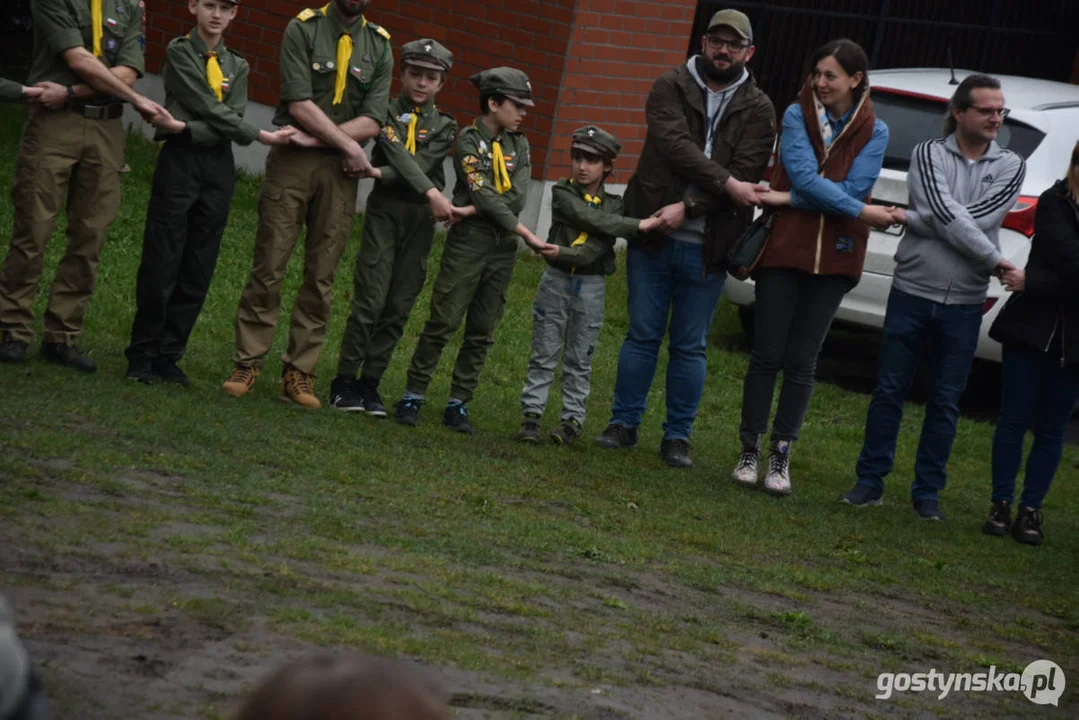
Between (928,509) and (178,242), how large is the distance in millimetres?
3888

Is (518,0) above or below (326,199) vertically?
above

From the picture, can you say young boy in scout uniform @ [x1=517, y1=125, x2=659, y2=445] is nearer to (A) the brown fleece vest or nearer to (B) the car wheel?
(A) the brown fleece vest

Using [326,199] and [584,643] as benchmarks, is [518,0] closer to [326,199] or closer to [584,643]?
[326,199]

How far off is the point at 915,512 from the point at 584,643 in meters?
3.64

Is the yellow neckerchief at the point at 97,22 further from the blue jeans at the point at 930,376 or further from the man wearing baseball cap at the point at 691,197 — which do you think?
the blue jeans at the point at 930,376

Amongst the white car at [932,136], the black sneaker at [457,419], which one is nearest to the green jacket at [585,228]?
the black sneaker at [457,419]

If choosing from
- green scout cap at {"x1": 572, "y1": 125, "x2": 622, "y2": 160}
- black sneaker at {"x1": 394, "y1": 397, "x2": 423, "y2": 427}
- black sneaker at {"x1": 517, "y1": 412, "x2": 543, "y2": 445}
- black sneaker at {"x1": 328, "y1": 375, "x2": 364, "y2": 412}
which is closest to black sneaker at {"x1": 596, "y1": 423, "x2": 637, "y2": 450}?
black sneaker at {"x1": 517, "y1": 412, "x2": 543, "y2": 445}

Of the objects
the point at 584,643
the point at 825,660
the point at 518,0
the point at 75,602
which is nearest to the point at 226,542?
the point at 75,602

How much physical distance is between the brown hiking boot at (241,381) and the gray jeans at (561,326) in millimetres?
1358

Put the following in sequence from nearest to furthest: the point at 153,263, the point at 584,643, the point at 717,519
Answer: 1. the point at 584,643
2. the point at 717,519
3. the point at 153,263

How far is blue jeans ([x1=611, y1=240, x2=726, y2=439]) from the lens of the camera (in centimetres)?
802

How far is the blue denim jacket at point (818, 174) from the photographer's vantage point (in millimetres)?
7562

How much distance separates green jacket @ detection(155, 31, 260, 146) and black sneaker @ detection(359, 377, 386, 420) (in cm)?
137

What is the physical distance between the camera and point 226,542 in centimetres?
518
